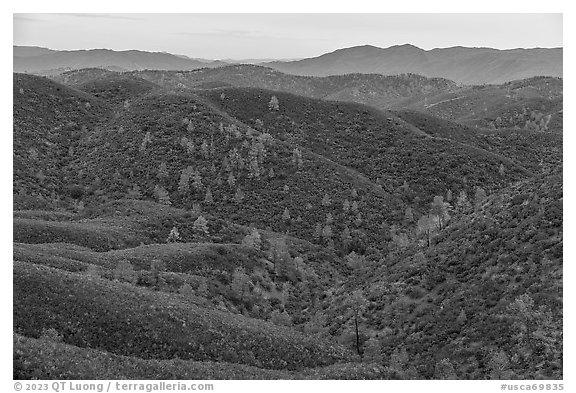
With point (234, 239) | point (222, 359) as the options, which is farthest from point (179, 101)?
point (222, 359)

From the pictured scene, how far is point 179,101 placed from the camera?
110 metres

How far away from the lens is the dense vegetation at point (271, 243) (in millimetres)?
25453

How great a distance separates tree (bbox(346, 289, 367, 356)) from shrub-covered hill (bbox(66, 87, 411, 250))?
2876 centimetres

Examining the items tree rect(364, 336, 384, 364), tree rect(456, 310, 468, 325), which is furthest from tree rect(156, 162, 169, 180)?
tree rect(456, 310, 468, 325)

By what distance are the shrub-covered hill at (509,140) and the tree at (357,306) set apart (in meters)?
83.0

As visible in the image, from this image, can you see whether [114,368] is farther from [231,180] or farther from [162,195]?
[231,180]

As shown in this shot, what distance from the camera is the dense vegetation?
83.5ft

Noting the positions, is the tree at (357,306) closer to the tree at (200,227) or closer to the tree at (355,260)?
the tree at (355,260)

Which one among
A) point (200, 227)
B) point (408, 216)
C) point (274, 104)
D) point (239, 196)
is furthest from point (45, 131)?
point (408, 216)

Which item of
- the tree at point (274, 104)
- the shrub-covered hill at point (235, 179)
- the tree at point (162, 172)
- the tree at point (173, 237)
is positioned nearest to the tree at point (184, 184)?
the shrub-covered hill at point (235, 179)

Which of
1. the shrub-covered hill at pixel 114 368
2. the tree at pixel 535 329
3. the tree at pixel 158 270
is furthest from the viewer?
the tree at pixel 158 270

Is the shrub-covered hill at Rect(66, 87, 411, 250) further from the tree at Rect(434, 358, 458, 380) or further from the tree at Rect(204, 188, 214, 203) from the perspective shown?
the tree at Rect(434, 358, 458, 380)

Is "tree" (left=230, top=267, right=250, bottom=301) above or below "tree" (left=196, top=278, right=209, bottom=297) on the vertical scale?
below

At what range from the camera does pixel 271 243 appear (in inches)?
2566
